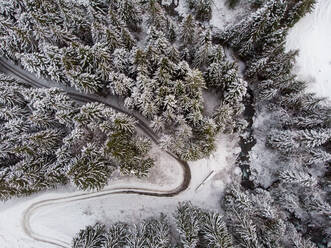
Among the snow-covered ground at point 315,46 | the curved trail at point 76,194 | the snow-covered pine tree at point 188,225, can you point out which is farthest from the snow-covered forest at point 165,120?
the snow-covered ground at point 315,46

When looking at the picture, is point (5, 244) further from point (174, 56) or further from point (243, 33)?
point (243, 33)

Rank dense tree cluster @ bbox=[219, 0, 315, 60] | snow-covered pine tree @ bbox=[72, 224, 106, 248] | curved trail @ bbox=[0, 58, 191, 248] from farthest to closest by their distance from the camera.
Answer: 1. curved trail @ bbox=[0, 58, 191, 248]
2. dense tree cluster @ bbox=[219, 0, 315, 60]
3. snow-covered pine tree @ bbox=[72, 224, 106, 248]

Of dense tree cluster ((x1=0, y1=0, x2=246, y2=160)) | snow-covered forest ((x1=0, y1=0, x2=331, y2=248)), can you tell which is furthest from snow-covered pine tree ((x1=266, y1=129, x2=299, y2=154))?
dense tree cluster ((x1=0, y1=0, x2=246, y2=160))

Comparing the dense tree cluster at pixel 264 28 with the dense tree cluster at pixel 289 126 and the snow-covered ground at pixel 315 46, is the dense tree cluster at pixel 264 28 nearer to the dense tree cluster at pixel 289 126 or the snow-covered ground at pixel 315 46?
the dense tree cluster at pixel 289 126

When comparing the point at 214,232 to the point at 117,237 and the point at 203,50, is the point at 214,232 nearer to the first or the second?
the point at 117,237

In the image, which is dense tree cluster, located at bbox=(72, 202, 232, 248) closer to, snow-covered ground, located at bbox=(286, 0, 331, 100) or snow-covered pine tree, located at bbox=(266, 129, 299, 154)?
snow-covered pine tree, located at bbox=(266, 129, 299, 154)

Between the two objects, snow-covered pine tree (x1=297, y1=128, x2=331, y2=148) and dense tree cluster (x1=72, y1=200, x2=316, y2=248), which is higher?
snow-covered pine tree (x1=297, y1=128, x2=331, y2=148)
